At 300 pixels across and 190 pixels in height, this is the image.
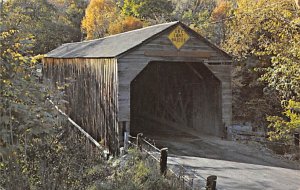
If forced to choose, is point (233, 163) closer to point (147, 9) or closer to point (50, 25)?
point (147, 9)

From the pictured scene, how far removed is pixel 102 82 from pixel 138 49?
1.76 metres

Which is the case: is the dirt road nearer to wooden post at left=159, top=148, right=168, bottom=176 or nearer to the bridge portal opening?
wooden post at left=159, top=148, right=168, bottom=176

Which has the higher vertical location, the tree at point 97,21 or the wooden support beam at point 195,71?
the tree at point 97,21

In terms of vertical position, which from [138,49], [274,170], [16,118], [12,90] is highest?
[138,49]

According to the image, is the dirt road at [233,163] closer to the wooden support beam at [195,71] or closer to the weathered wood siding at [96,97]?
the weathered wood siding at [96,97]

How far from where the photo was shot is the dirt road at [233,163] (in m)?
7.23

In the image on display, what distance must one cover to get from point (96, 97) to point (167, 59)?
277cm

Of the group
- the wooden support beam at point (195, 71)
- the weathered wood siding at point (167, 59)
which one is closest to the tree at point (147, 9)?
the wooden support beam at point (195, 71)

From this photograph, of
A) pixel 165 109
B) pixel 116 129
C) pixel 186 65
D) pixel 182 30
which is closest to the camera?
pixel 116 129

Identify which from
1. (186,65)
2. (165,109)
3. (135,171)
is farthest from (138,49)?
(165,109)

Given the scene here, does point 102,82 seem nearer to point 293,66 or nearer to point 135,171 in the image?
point 135,171

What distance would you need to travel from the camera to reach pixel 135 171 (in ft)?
23.6

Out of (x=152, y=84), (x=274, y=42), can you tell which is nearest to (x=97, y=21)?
(x=152, y=84)

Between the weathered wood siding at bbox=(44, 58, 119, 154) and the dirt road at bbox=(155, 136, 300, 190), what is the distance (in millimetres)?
1680
